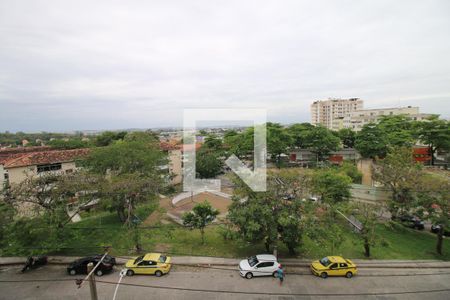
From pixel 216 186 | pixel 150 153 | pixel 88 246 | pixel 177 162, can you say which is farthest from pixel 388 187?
pixel 177 162

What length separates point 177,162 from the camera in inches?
1115

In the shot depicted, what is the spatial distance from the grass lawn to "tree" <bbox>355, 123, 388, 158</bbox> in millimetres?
16964

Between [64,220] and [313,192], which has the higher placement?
[313,192]

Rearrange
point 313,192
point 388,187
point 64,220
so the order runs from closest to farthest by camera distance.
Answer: point 64,220, point 313,192, point 388,187

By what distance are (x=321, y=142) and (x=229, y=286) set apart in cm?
2815

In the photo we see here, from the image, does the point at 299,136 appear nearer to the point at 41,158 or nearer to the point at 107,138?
the point at 107,138

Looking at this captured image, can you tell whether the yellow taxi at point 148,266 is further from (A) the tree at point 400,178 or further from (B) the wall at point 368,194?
(B) the wall at point 368,194

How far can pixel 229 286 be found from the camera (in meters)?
8.44

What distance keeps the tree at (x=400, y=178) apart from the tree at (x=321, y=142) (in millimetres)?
17245

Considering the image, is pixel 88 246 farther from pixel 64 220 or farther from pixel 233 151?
pixel 233 151

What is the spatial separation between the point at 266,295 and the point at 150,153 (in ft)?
42.9

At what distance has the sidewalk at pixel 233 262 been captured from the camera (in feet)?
32.8

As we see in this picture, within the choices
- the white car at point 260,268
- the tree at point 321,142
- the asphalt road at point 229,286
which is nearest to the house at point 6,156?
the asphalt road at point 229,286

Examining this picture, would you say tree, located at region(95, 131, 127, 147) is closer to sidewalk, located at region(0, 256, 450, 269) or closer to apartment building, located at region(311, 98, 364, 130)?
sidewalk, located at region(0, 256, 450, 269)
